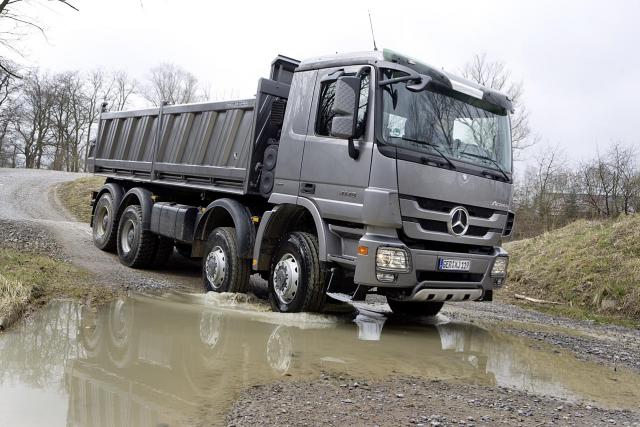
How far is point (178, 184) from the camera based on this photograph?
27.8 ft

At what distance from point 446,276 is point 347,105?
6.93ft

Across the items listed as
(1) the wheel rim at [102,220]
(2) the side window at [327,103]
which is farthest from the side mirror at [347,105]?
(1) the wheel rim at [102,220]

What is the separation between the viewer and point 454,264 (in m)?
5.82

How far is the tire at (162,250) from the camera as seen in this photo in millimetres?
9242

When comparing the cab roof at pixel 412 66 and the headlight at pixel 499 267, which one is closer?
the cab roof at pixel 412 66

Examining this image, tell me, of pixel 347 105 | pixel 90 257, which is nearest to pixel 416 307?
pixel 347 105

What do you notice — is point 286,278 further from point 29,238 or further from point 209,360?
point 29,238

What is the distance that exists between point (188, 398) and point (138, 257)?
6.09 meters

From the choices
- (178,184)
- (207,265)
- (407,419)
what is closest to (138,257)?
(178,184)

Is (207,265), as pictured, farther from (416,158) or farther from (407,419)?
(407,419)

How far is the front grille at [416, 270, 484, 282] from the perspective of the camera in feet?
18.7

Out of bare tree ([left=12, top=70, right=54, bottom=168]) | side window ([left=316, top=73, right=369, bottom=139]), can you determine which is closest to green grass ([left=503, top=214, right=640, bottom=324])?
side window ([left=316, top=73, right=369, bottom=139])

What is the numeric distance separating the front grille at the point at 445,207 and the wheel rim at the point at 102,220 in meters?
7.13

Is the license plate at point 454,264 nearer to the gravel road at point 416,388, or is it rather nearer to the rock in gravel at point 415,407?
the gravel road at point 416,388
